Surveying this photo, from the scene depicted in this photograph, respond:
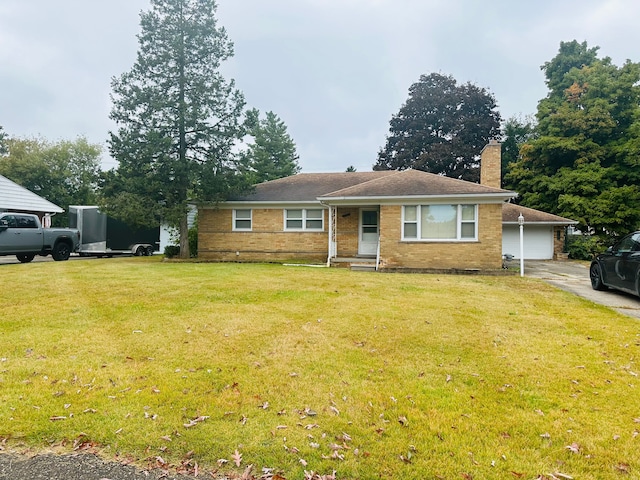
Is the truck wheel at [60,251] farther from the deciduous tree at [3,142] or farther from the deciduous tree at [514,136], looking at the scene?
the deciduous tree at [514,136]

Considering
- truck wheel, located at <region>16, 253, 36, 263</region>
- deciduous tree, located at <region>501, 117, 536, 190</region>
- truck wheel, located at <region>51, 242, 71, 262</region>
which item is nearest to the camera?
truck wheel, located at <region>16, 253, 36, 263</region>

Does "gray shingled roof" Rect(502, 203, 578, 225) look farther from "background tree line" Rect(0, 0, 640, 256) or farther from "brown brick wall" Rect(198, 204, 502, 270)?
"brown brick wall" Rect(198, 204, 502, 270)

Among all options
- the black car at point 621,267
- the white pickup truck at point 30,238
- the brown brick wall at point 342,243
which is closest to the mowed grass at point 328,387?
the black car at point 621,267

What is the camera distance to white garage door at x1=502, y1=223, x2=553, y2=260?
22406 millimetres

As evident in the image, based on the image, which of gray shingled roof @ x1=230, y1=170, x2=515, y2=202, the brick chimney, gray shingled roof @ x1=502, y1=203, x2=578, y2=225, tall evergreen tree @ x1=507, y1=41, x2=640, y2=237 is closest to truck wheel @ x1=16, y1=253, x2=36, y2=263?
gray shingled roof @ x1=230, y1=170, x2=515, y2=202

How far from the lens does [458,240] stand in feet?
46.5

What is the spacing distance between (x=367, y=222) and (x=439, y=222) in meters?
3.45

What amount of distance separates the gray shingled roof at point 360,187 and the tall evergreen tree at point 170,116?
7.22 ft

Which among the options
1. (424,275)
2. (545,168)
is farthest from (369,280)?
(545,168)

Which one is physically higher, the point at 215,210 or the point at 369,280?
the point at 215,210

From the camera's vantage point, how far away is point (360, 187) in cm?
1595

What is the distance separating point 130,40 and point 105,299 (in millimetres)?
15947

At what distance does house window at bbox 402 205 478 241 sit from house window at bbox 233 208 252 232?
25.5ft

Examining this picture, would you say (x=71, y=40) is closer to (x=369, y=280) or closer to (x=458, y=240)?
(x=369, y=280)
